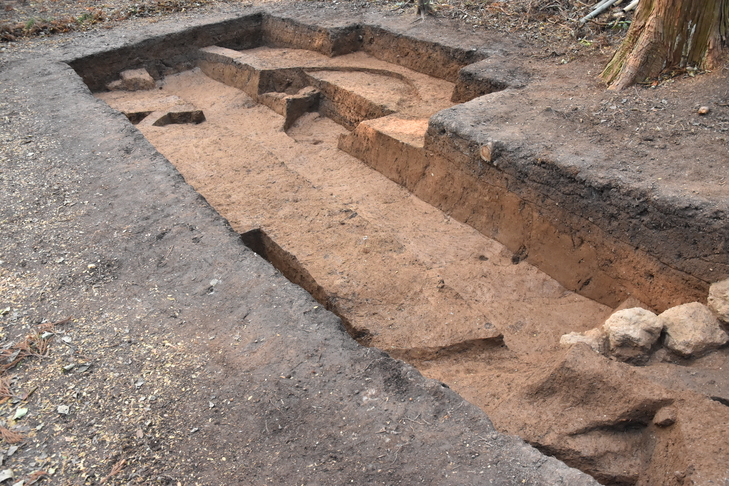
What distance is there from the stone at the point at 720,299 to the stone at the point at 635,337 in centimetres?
36

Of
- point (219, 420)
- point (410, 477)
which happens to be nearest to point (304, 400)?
point (219, 420)

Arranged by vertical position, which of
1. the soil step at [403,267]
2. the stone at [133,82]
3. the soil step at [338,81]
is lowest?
the soil step at [403,267]

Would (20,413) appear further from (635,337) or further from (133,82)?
(133,82)

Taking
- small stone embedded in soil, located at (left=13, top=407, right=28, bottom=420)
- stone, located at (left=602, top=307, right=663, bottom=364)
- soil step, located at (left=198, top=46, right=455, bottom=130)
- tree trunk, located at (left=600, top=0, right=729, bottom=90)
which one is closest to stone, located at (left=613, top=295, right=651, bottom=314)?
stone, located at (left=602, top=307, right=663, bottom=364)

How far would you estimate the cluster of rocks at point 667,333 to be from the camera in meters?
2.99

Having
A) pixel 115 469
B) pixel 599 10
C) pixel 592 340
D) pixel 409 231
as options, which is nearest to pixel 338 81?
pixel 409 231

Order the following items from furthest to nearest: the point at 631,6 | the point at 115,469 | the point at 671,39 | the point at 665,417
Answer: the point at 631,6 → the point at 671,39 → the point at 665,417 → the point at 115,469

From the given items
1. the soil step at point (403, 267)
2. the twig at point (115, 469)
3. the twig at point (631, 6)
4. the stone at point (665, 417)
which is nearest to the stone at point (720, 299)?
the soil step at point (403, 267)

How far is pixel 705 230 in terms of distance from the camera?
3336 millimetres

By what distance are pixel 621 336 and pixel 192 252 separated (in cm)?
245

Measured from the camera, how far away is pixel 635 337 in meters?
3.04

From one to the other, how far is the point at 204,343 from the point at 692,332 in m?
2.51

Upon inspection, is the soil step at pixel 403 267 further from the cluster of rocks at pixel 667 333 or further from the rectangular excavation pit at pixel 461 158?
the cluster of rocks at pixel 667 333

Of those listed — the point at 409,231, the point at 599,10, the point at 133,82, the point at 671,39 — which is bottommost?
the point at 409,231
